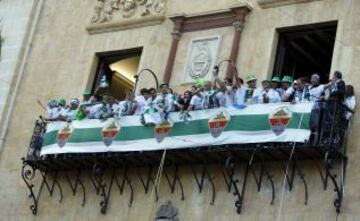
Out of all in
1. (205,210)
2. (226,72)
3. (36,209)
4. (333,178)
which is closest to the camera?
(333,178)

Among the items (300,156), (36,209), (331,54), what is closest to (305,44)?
(331,54)

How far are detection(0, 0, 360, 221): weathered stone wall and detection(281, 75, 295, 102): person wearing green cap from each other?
1034 millimetres

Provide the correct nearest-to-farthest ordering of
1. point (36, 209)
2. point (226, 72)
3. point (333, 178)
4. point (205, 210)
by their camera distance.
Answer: point (333, 178)
point (205, 210)
point (226, 72)
point (36, 209)

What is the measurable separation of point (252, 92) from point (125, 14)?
5962mm

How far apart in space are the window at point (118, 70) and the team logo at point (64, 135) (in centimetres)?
222

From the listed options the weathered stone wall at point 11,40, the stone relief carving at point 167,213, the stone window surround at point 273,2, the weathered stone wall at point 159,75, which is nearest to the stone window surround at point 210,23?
the weathered stone wall at point 159,75

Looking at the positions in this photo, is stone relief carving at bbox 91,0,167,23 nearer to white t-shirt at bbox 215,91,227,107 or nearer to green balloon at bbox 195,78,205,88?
green balloon at bbox 195,78,205,88

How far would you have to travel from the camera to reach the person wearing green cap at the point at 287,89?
20375 millimetres

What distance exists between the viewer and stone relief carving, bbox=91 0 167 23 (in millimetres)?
25250

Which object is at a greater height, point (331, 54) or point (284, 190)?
point (331, 54)

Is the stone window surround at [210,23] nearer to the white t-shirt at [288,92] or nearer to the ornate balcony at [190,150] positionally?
the ornate balcony at [190,150]

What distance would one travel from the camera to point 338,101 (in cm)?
1966

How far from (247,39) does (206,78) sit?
1.31 metres

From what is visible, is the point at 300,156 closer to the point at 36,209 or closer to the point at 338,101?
the point at 338,101
